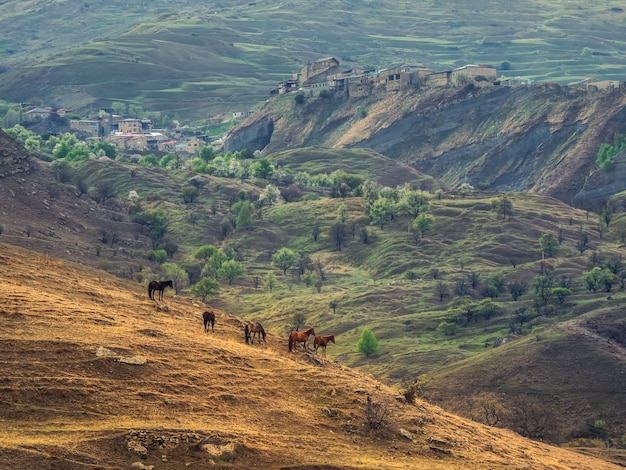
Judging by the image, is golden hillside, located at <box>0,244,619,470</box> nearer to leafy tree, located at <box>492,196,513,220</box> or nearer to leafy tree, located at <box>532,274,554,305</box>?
leafy tree, located at <box>532,274,554,305</box>

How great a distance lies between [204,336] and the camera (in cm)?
5488

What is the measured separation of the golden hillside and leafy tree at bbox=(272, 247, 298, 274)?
109m

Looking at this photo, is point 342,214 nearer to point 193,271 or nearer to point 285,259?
point 285,259

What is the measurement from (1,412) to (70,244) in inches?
3932

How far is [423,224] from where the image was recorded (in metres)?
175

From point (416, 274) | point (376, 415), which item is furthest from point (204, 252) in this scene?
point (376, 415)

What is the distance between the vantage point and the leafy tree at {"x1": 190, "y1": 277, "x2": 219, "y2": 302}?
142m

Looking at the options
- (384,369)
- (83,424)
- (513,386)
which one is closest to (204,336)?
(83,424)

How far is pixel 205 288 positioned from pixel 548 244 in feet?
161

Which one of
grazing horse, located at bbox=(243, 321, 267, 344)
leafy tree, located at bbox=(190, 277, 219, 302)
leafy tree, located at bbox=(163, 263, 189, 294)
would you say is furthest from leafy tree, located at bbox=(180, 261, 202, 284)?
grazing horse, located at bbox=(243, 321, 267, 344)

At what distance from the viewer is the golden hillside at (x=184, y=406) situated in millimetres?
42344

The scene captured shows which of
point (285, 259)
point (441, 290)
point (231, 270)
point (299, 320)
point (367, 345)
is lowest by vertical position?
point (285, 259)

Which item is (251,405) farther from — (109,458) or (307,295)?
(307,295)

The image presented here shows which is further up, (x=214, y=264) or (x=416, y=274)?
(x=214, y=264)
